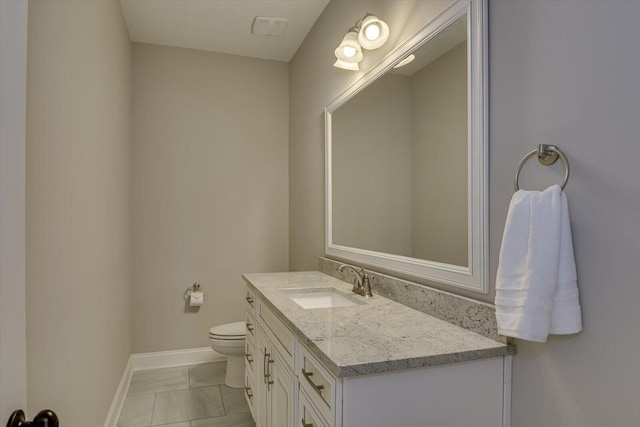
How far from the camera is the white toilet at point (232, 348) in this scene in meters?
2.81

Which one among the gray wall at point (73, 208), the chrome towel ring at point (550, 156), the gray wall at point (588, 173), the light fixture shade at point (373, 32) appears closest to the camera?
the gray wall at point (588, 173)

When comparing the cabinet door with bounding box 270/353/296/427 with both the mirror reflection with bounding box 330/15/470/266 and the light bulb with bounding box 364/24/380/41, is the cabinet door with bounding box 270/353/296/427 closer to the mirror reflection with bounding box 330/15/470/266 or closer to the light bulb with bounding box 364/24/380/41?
the mirror reflection with bounding box 330/15/470/266

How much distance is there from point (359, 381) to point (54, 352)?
103 cm

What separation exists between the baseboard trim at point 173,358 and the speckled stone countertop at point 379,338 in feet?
6.50

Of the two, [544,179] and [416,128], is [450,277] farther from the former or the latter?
[416,128]

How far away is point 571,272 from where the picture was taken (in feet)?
3.18

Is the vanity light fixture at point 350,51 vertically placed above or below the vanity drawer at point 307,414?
above

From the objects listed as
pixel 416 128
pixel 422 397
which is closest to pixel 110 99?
pixel 416 128

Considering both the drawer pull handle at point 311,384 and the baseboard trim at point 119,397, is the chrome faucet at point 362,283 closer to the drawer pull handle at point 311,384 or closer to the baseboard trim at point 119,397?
the drawer pull handle at point 311,384

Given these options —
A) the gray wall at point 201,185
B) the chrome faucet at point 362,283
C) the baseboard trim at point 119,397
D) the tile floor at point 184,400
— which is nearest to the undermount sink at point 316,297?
the chrome faucet at point 362,283

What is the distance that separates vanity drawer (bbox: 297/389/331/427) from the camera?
1.17 m

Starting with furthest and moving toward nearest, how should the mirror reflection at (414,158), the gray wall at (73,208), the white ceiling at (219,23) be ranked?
the white ceiling at (219,23) → the mirror reflection at (414,158) → the gray wall at (73,208)

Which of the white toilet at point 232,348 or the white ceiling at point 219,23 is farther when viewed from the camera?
the white toilet at point 232,348

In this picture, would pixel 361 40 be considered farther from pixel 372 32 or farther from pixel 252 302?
pixel 252 302
